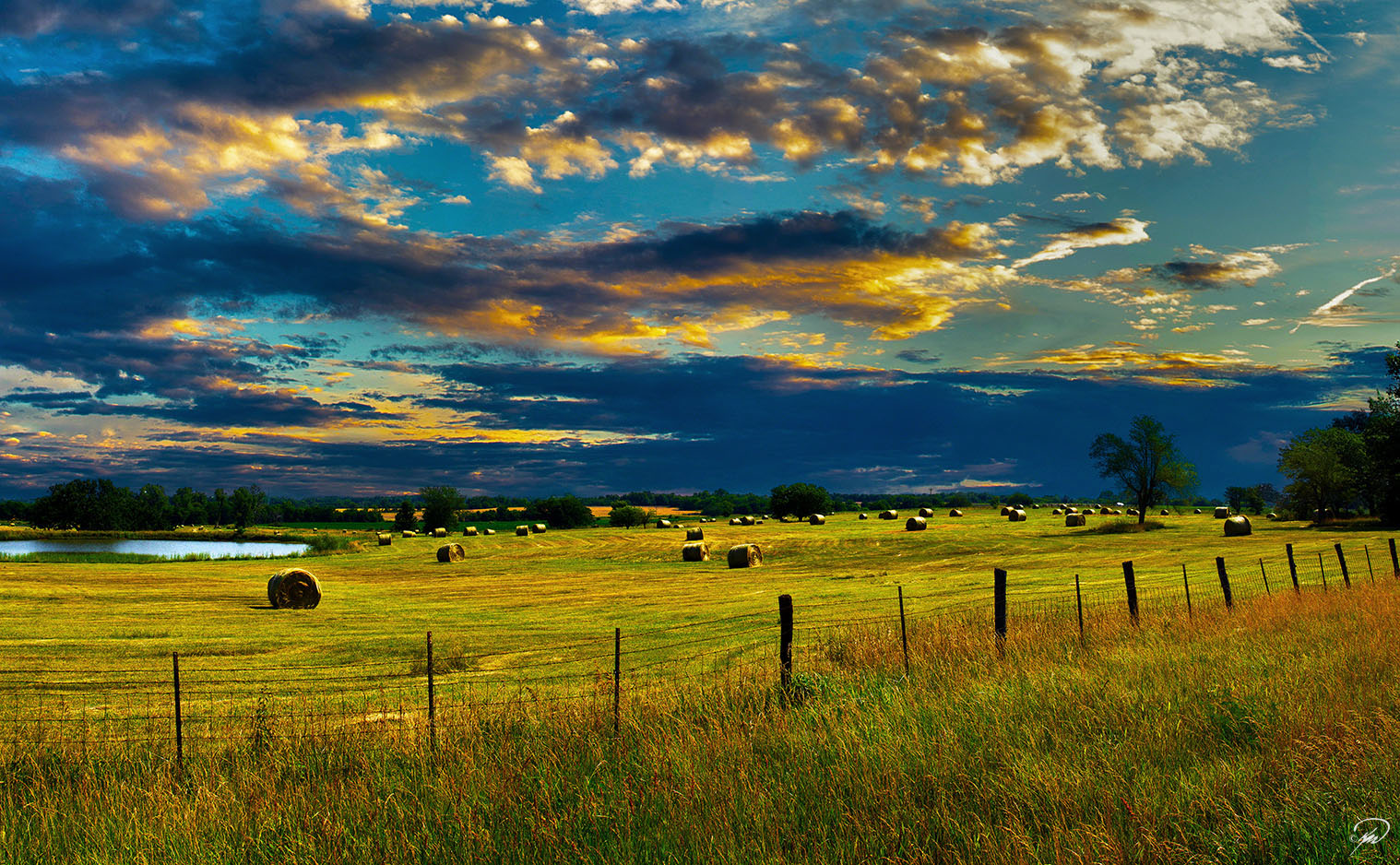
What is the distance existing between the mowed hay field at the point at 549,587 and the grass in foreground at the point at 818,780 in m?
11.5

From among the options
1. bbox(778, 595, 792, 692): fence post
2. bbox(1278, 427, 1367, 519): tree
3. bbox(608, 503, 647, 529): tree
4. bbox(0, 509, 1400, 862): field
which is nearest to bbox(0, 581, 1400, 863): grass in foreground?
bbox(0, 509, 1400, 862): field

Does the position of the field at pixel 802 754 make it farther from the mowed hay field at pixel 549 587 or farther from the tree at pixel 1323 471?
the tree at pixel 1323 471

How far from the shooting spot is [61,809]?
25.4 feet

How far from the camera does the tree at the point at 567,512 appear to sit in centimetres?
13325

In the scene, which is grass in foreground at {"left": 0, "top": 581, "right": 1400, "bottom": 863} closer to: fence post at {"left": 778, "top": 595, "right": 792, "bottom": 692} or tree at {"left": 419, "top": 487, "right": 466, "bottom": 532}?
fence post at {"left": 778, "top": 595, "right": 792, "bottom": 692}

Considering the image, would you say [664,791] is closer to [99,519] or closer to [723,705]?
[723,705]

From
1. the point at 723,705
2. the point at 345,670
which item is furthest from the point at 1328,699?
the point at 345,670

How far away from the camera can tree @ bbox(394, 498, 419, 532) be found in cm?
13438

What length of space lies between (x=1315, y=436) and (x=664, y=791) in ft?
355

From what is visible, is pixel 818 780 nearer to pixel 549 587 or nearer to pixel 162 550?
pixel 549 587

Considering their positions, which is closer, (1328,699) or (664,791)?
(664,791)

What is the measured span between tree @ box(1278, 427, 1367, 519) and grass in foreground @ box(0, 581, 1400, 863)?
287 ft

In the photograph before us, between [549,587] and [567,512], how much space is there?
307 ft

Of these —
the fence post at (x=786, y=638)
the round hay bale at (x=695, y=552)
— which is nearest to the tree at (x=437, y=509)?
the round hay bale at (x=695, y=552)
